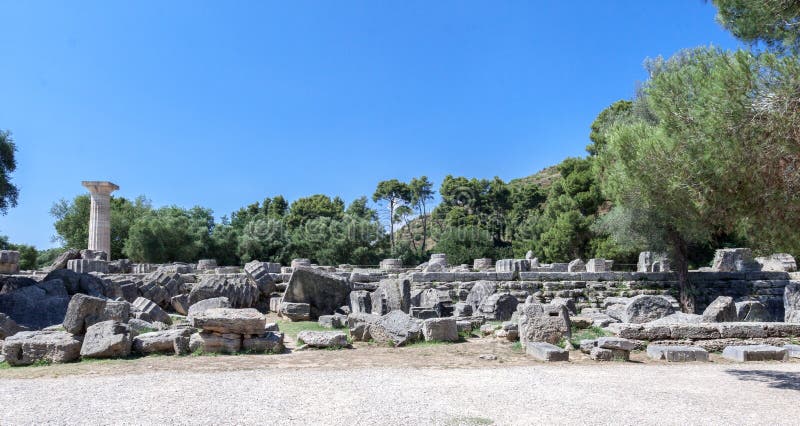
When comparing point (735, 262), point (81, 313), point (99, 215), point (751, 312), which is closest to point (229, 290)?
point (81, 313)

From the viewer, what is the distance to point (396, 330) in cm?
1072

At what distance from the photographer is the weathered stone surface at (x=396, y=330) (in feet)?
34.8

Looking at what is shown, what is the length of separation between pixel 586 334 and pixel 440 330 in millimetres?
3118

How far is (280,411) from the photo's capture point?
18.4 ft

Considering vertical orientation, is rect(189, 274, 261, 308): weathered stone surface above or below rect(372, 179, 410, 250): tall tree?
below

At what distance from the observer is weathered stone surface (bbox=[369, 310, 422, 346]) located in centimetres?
1061

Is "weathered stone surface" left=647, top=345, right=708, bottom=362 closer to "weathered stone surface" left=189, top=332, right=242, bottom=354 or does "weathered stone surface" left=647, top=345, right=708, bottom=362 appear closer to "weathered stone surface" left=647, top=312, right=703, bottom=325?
"weathered stone surface" left=647, top=312, right=703, bottom=325

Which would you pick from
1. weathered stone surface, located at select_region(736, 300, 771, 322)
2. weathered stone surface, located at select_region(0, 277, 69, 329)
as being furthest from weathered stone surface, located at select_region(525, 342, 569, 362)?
weathered stone surface, located at select_region(0, 277, 69, 329)

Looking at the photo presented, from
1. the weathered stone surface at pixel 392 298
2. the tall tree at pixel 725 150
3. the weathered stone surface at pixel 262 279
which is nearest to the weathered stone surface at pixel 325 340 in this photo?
the weathered stone surface at pixel 392 298

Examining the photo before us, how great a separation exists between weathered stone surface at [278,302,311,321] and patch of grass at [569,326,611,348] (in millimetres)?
7028

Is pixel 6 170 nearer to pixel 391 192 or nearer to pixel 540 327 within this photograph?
pixel 540 327

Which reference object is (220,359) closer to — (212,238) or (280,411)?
(280,411)

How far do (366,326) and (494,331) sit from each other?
2700 mm

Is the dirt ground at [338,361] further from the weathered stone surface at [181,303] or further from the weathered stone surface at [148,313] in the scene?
the weathered stone surface at [181,303]
